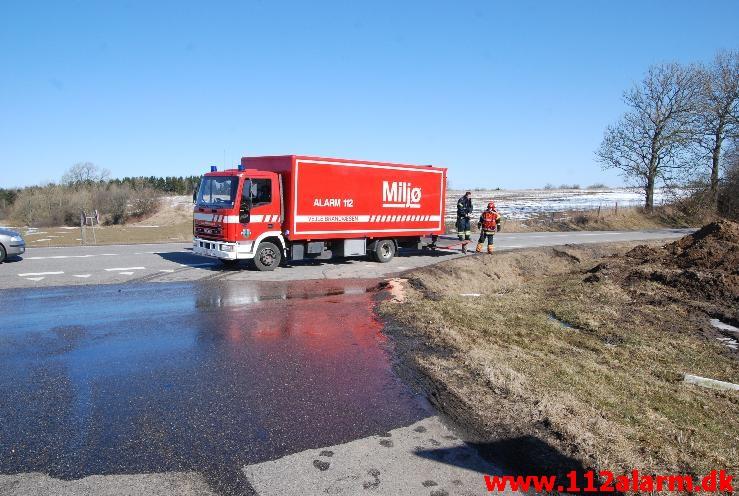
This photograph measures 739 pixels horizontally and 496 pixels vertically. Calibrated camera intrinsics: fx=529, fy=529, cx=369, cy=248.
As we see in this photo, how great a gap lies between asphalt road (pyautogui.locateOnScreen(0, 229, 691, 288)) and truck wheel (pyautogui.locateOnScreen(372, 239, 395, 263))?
271 millimetres

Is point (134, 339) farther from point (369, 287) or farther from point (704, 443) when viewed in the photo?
point (704, 443)

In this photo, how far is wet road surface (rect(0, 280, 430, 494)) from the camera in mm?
4043

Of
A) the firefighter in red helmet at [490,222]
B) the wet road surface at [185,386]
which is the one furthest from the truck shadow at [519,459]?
the firefighter in red helmet at [490,222]

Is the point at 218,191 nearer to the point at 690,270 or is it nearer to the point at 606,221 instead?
the point at 690,270

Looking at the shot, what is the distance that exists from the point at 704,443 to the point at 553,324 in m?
4.47

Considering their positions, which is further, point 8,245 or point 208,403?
point 8,245

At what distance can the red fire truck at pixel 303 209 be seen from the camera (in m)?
13.3

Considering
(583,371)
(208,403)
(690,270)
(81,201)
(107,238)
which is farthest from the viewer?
(81,201)

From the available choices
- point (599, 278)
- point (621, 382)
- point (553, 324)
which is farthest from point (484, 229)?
point (621, 382)

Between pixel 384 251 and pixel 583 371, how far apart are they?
10.5 metres

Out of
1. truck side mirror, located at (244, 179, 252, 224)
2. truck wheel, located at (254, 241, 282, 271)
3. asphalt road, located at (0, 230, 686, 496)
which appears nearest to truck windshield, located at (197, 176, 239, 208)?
truck side mirror, located at (244, 179, 252, 224)

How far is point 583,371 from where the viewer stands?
Answer: 6242 millimetres

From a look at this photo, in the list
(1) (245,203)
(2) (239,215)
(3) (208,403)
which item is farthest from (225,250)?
(3) (208,403)

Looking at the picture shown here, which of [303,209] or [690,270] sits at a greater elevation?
[303,209]
